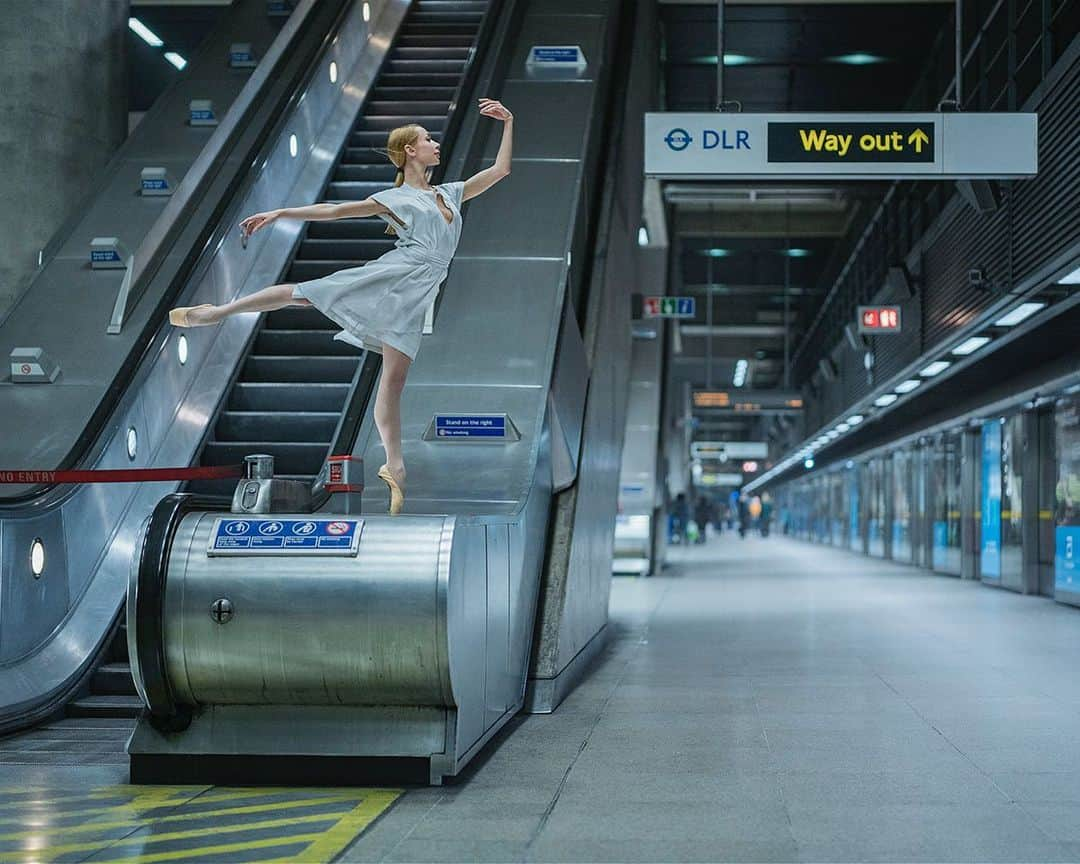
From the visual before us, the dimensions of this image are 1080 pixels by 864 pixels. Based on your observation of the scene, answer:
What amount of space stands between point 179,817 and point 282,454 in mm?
3754

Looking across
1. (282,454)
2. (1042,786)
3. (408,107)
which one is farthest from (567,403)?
(408,107)

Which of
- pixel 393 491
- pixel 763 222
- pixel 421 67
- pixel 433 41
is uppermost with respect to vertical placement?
pixel 763 222

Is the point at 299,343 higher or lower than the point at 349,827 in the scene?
higher

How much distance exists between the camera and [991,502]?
68.3 feet

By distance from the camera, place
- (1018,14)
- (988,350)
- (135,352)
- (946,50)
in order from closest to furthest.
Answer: (135,352), (1018,14), (988,350), (946,50)

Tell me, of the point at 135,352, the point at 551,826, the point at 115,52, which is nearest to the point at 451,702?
the point at 551,826

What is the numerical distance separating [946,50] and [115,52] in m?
11.2

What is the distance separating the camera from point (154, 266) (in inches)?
324

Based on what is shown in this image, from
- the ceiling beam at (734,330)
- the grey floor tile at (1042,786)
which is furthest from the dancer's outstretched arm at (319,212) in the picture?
the ceiling beam at (734,330)

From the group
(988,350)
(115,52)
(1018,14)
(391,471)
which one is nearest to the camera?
(391,471)

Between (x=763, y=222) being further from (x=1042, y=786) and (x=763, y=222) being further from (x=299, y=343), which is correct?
(x=1042, y=786)

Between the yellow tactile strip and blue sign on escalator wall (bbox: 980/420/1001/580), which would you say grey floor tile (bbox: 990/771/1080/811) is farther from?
blue sign on escalator wall (bbox: 980/420/1001/580)

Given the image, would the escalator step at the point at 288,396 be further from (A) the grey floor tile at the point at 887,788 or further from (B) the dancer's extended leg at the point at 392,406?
(A) the grey floor tile at the point at 887,788

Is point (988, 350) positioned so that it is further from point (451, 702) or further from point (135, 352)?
point (451, 702)
